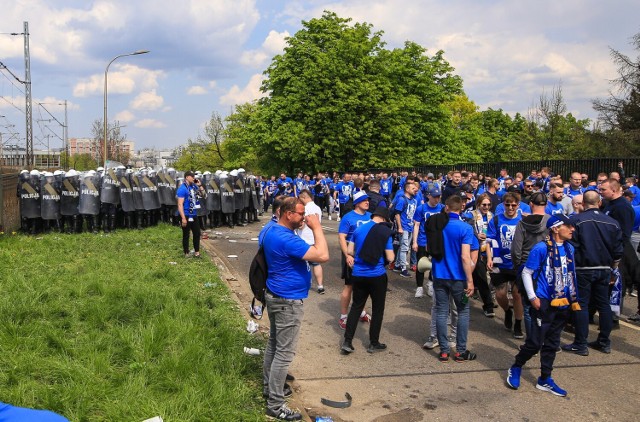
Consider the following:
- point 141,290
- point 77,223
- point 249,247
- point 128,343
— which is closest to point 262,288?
point 128,343

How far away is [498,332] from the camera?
7758 millimetres

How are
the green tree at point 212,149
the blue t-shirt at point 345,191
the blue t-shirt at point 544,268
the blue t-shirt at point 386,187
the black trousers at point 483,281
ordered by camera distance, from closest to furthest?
the blue t-shirt at point 544,268 < the black trousers at point 483,281 < the blue t-shirt at point 345,191 < the blue t-shirt at point 386,187 < the green tree at point 212,149

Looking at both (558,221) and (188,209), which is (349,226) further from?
(188,209)

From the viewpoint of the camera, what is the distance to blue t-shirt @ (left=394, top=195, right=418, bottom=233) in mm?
11125

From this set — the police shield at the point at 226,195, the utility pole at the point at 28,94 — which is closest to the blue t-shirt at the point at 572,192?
the police shield at the point at 226,195

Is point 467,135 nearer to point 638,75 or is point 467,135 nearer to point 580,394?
point 638,75

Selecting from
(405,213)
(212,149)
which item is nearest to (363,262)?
(405,213)

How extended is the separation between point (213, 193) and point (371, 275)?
13.7 meters

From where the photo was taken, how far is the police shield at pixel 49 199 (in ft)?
55.5

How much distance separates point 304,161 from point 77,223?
1037 inches

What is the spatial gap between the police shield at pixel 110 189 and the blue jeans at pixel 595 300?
46.1 ft

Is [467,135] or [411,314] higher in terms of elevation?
[467,135]

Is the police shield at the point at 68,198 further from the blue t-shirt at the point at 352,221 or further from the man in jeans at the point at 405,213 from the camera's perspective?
the blue t-shirt at the point at 352,221

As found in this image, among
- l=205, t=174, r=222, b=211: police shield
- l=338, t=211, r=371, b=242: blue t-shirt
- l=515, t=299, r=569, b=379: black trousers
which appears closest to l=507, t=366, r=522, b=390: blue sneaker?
l=515, t=299, r=569, b=379: black trousers
